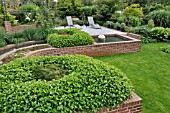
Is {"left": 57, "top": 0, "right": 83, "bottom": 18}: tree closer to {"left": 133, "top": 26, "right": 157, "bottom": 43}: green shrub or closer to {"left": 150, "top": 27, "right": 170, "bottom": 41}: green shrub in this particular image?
{"left": 133, "top": 26, "right": 157, "bottom": 43}: green shrub

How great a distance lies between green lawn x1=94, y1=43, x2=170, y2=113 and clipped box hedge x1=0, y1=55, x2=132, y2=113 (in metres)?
1.02

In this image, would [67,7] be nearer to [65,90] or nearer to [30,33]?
[30,33]

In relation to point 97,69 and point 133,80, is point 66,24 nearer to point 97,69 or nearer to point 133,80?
point 133,80

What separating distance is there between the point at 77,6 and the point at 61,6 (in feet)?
4.09

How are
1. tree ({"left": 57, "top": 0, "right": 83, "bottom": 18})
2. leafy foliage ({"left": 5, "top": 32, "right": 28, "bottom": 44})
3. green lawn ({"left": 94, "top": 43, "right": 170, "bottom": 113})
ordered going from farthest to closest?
tree ({"left": 57, "top": 0, "right": 83, "bottom": 18}), leafy foliage ({"left": 5, "top": 32, "right": 28, "bottom": 44}), green lawn ({"left": 94, "top": 43, "right": 170, "bottom": 113})

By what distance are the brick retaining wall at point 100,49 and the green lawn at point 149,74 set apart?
0.78ft

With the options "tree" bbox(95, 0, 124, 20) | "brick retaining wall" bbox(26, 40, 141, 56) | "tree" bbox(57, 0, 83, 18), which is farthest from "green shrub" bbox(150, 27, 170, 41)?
"tree" bbox(57, 0, 83, 18)

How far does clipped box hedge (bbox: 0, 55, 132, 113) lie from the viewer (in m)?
2.15

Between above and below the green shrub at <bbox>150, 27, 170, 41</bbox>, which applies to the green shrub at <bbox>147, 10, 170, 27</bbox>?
above

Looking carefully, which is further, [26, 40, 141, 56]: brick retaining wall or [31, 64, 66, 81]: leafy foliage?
[26, 40, 141, 56]: brick retaining wall

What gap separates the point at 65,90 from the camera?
92.0 inches

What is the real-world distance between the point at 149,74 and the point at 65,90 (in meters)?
3.10

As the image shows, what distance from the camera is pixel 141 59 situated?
600 cm

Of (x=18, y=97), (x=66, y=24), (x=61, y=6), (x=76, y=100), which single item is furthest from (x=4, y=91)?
(x=61, y=6)
